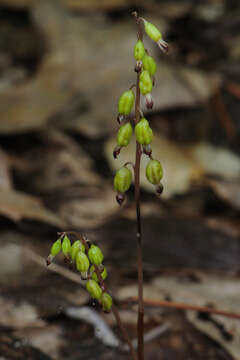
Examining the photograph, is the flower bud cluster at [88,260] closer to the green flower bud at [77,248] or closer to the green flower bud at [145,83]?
the green flower bud at [77,248]

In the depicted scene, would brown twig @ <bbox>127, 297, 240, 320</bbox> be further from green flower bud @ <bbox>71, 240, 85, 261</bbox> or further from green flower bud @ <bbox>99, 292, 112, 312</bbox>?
green flower bud @ <bbox>71, 240, 85, 261</bbox>

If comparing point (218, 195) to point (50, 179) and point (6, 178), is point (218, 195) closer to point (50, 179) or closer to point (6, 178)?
point (50, 179)

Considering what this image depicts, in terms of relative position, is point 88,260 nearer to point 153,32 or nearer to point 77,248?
point 77,248

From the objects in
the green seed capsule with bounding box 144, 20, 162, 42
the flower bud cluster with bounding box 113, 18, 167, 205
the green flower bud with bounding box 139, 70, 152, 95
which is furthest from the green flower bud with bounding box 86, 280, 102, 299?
the green seed capsule with bounding box 144, 20, 162, 42

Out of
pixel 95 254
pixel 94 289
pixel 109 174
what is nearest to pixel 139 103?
pixel 95 254

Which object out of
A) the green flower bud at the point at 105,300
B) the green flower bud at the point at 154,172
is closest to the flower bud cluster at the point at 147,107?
the green flower bud at the point at 154,172

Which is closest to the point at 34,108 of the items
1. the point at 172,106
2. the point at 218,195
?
the point at 172,106
